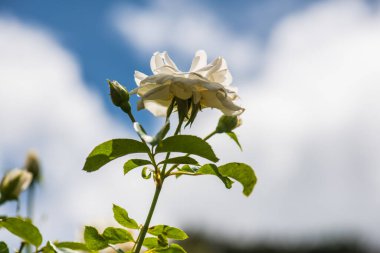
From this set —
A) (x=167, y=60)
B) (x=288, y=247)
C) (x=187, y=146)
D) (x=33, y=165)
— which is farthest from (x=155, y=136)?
(x=288, y=247)

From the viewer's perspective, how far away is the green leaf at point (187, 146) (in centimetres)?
89

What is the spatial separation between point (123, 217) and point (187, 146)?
8.2 inches

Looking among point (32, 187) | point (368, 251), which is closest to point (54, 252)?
point (32, 187)

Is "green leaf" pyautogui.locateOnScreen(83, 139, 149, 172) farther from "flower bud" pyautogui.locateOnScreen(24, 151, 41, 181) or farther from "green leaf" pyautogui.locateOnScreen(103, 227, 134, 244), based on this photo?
"flower bud" pyautogui.locateOnScreen(24, 151, 41, 181)

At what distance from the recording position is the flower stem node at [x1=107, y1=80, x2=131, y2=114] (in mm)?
1050

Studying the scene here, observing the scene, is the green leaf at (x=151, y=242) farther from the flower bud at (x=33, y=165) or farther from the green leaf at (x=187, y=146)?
the flower bud at (x=33, y=165)

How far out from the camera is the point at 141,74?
1063 mm

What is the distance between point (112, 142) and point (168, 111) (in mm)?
170

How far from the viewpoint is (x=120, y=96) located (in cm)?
106

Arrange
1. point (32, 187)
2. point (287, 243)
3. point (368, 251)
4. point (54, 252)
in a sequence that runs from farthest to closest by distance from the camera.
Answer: point (287, 243) → point (368, 251) → point (32, 187) → point (54, 252)

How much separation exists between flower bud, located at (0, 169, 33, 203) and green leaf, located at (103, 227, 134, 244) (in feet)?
0.73

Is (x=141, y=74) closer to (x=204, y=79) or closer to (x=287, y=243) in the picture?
(x=204, y=79)

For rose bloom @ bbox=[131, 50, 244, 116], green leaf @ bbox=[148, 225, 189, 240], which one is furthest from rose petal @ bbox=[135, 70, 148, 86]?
green leaf @ bbox=[148, 225, 189, 240]

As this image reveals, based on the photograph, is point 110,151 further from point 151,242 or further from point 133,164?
point 151,242
